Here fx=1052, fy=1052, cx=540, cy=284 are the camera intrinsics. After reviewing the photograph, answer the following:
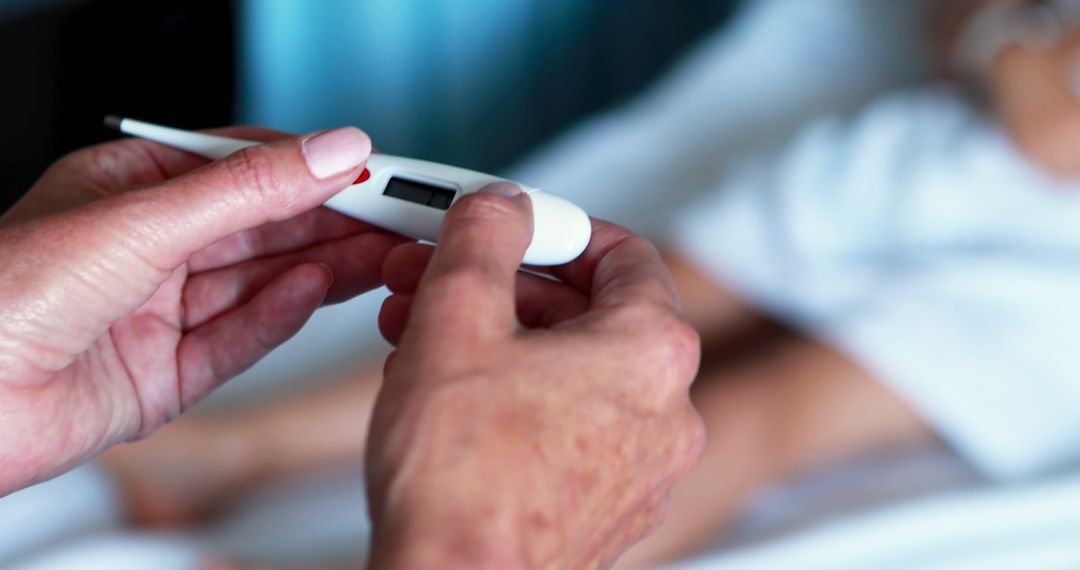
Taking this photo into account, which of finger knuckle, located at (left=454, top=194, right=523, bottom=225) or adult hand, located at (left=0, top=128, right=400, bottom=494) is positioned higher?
finger knuckle, located at (left=454, top=194, right=523, bottom=225)

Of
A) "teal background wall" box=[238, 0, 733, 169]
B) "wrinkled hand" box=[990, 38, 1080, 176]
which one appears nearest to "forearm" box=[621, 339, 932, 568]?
"wrinkled hand" box=[990, 38, 1080, 176]

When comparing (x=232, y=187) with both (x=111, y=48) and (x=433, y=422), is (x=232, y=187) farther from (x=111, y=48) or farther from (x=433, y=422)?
(x=111, y=48)

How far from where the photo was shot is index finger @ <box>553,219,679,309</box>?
61 centimetres

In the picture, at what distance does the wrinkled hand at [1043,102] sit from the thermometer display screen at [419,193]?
2.33 feet

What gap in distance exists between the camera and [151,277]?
2.24 ft

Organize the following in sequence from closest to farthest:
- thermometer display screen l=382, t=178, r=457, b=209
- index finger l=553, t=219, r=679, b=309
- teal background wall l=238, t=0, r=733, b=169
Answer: index finger l=553, t=219, r=679, b=309 → thermometer display screen l=382, t=178, r=457, b=209 → teal background wall l=238, t=0, r=733, b=169

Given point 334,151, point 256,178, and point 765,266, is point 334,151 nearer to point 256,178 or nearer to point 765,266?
point 256,178

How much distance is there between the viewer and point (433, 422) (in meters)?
0.50

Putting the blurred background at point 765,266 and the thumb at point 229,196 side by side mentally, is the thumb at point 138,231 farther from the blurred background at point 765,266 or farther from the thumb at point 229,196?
the blurred background at point 765,266

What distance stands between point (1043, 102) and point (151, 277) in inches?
36.3

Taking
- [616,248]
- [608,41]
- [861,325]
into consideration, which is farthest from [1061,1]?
[616,248]

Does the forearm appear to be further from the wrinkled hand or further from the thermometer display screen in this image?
the thermometer display screen

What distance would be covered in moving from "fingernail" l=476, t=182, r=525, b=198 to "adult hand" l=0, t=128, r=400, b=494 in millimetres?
94

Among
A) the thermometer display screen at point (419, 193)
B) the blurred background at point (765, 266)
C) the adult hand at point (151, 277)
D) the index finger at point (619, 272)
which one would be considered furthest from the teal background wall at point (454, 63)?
the index finger at point (619, 272)
